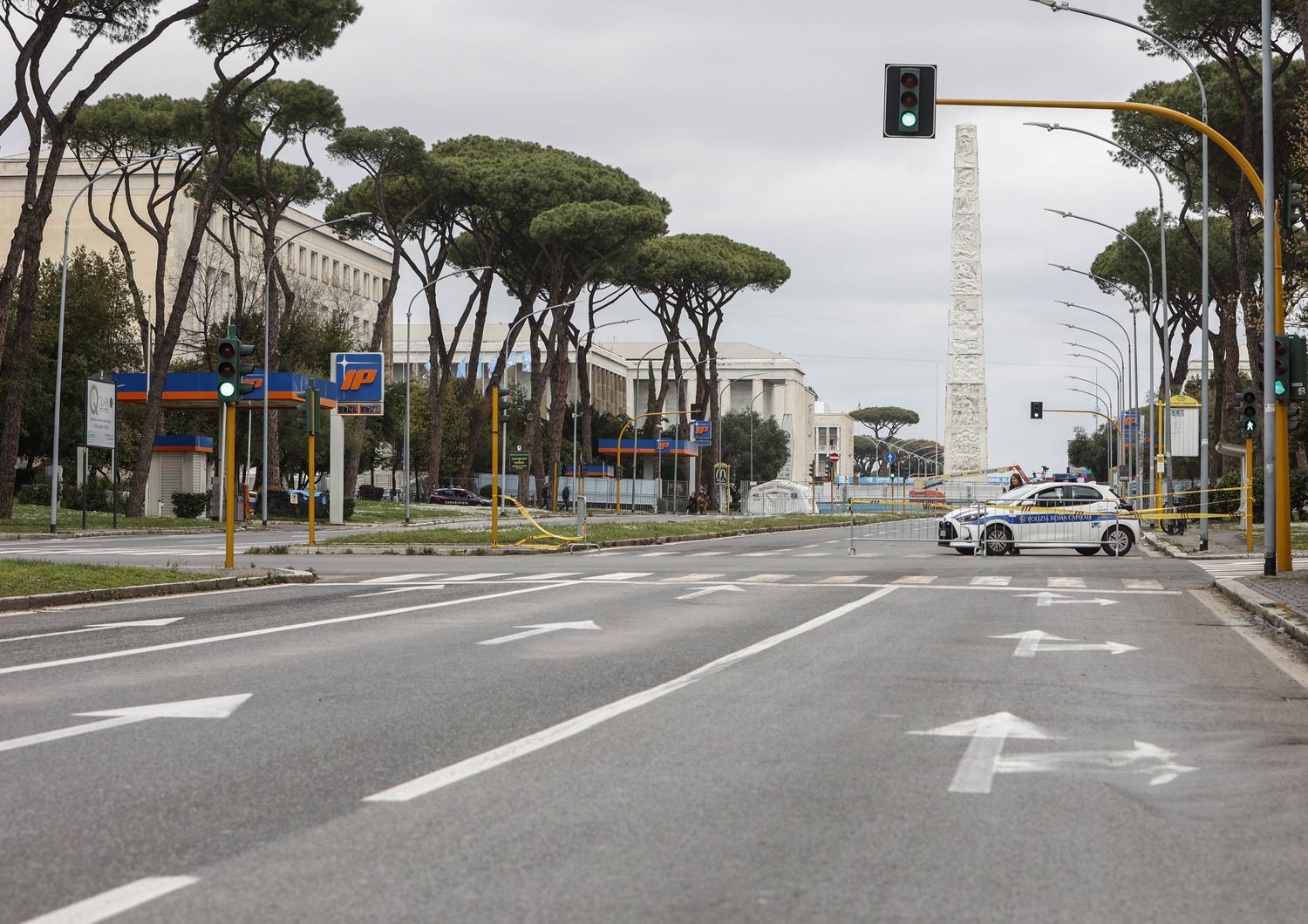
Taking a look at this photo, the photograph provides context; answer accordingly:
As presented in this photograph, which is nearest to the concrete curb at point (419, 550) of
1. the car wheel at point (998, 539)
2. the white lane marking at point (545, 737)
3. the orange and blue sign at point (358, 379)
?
the car wheel at point (998, 539)

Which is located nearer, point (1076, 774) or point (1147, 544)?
point (1076, 774)

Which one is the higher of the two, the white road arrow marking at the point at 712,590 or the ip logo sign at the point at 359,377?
the ip logo sign at the point at 359,377

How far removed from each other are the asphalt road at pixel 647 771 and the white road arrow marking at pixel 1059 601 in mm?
3079

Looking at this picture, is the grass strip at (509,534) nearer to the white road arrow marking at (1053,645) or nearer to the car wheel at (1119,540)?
the car wheel at (1119,540)

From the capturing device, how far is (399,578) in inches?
878

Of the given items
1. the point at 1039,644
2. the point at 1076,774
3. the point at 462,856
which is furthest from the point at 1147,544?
the point at 462,856

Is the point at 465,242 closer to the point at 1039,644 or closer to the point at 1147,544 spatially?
the point at 1147,544

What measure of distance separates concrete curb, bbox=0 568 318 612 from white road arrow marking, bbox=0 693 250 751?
8.12 meters

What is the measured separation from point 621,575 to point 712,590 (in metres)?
3.74

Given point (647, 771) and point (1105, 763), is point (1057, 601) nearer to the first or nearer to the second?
point (1105, 763)

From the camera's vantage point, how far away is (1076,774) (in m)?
6.85

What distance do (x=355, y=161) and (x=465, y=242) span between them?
591 inches

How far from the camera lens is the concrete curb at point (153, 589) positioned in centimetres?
1639

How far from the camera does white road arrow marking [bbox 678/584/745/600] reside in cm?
1831
